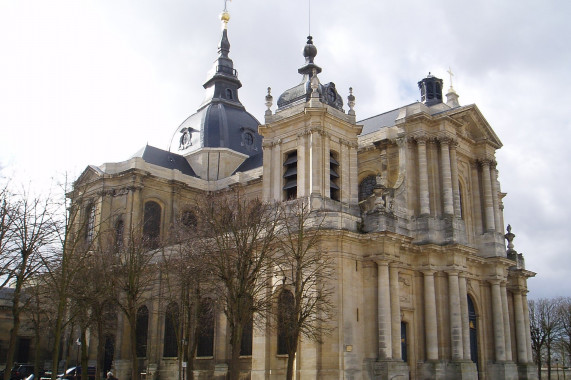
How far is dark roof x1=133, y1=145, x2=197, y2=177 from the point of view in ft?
135

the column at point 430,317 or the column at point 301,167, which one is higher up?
the column at point 301,167

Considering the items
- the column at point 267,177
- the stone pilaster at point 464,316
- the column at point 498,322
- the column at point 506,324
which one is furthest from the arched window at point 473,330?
the column at point 267,177

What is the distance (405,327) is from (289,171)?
8.98 metres

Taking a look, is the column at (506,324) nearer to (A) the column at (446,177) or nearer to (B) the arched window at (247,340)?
(A) the column at (446,177)

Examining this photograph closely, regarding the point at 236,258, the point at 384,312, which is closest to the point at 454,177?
the point at 384,312

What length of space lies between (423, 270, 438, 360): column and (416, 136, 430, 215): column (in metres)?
3.18

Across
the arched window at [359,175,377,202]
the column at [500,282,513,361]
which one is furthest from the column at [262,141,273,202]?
the column at [500,282,513,361]

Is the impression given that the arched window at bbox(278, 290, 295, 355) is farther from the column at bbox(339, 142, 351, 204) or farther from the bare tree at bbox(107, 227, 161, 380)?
the bare tree at bbox(107, 227, 161, 380)

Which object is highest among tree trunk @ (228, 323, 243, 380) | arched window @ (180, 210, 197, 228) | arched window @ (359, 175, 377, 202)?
arched window @ (359, 175, 377, 202)

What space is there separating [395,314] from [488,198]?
414 inches

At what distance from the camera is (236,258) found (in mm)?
22625

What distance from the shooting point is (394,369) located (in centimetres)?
2539

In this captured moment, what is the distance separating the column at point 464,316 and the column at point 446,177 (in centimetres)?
331

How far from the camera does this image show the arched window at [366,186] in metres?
32.4
